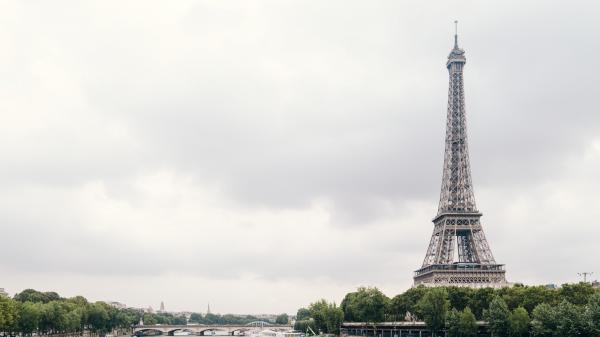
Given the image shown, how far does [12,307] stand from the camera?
103 meters

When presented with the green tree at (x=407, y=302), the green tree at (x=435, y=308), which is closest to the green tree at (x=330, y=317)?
the green tree at (x=407, y=302)

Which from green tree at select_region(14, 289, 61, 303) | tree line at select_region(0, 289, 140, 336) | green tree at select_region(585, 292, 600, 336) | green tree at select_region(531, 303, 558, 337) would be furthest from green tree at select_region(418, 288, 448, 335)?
green tree at select_region(14, 289, 61, 303)

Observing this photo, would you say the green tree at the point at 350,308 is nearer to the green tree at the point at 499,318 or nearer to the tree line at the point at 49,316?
the green tree at the point at 499,318

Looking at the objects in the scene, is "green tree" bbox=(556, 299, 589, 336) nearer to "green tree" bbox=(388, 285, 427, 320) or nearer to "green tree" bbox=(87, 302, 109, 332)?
"green tree" bbox=(388, 285, 427, 320)

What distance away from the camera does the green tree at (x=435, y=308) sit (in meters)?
96.1

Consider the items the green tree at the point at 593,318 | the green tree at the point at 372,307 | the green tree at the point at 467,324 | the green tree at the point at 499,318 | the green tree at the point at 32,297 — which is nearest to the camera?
the green tree at the point at 593,318

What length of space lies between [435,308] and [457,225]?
3329 cm

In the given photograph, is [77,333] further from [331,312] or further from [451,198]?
[451,198]

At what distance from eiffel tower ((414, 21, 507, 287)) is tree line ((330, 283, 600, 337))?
40.6 ft

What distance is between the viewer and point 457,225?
127 metres

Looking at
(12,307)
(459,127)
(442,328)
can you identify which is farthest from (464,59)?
(12,307)

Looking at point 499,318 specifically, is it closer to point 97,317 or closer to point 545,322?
point 545,322

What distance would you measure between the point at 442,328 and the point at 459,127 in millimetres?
51425

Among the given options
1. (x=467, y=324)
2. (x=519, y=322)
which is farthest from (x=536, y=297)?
(x=467, y=324)
